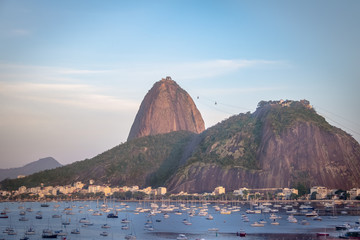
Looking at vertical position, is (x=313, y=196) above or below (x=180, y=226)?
above

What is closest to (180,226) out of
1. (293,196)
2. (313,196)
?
(293,196)

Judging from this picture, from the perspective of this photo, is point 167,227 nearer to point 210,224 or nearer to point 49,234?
point 210,224

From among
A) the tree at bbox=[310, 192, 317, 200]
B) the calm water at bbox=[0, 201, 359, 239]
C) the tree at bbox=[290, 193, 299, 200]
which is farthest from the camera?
the tree at bbox=[290, 193, 299, 200]

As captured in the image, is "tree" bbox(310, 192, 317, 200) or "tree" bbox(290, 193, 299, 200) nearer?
"tree" bbox(310, 192, 317, 200)

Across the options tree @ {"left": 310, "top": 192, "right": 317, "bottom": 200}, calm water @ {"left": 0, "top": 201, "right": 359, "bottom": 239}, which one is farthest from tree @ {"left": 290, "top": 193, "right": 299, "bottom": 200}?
calm water @ {"left": 0, "top": 201, "right": 359, "bottom": 239}

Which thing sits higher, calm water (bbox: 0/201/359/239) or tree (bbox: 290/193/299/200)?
tree (bbox: 290/193/299/200)

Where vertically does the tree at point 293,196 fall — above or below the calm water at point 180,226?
above

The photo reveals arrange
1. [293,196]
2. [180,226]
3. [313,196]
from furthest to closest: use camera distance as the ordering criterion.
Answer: [293,196] → [313,196] → [180,226]

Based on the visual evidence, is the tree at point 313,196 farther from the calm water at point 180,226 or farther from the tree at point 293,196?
the calm water at point 180,226

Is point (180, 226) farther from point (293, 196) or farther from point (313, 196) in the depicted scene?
point (313, 196)

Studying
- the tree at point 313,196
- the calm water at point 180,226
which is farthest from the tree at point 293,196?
the calm water at point 180,226

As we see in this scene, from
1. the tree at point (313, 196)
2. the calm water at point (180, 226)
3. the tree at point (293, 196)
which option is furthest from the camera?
the tree at point (293, 196)

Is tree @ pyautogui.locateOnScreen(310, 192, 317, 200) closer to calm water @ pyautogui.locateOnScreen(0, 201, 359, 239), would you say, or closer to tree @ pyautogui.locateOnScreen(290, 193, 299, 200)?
tree @ pyautogui.locateOnScreen(290, 193, 299, 200)
